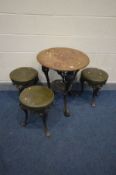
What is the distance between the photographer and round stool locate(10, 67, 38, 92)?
7.93ft

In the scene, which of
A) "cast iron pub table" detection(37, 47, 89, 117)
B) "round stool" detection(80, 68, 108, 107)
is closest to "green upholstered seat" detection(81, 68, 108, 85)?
"round stool" detection(80, 68, 108, 107)

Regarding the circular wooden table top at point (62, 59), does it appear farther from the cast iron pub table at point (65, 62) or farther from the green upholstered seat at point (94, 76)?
the green upholstered seat at point (94, 76)

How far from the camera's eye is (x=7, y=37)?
99.6 inches

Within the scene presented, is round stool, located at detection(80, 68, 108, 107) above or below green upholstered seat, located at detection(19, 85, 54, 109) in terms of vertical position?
below

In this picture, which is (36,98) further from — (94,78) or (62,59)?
(94,78)

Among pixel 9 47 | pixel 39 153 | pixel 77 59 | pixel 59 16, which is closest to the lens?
pixel 39 153

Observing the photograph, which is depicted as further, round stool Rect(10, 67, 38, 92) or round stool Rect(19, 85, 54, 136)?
round stool Rect(10, 67, 38, 92)

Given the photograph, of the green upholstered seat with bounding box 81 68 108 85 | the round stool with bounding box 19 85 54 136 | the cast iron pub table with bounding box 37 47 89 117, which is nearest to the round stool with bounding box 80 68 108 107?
the green upholstered seat with bounding box 81 68 108 85

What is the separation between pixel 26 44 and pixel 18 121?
95 cm

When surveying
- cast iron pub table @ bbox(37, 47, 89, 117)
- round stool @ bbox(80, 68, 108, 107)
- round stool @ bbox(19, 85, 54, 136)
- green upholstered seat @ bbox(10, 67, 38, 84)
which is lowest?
round stool @ bbox(80, 68, 108, 107)

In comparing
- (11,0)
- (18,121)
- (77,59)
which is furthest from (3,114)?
(11,0)

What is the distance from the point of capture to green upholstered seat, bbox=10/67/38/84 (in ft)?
7.92

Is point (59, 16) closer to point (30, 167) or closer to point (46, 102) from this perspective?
point (46, 102)

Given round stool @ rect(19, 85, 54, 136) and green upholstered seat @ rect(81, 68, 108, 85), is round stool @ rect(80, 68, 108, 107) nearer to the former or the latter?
green upholstered seat @ rect(81, 68, 108, 85)
